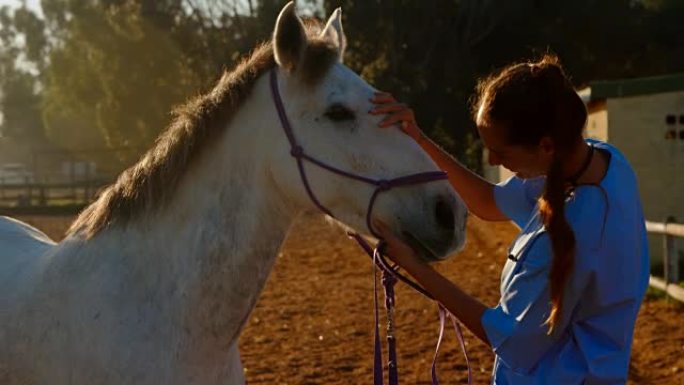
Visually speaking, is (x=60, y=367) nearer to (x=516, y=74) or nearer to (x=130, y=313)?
(x=130, y=313)

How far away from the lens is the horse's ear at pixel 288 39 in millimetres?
2270

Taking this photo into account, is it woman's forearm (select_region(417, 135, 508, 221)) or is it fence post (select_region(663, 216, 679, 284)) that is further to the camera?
fence post (select_region(663, 216, 679, 284))

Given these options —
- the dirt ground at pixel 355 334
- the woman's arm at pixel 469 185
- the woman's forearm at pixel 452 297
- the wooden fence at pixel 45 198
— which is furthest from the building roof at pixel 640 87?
the wooden fence at pixel 45 198

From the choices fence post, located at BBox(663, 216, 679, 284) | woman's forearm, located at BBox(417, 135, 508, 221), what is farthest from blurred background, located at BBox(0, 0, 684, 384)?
woman's forearm, located at BBox(417, 135, 508, 221)

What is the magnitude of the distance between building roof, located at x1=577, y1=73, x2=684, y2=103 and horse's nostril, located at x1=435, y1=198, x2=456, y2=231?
10.2m

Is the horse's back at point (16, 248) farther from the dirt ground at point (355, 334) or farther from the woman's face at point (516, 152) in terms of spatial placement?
the woman's face at point (516, 152)

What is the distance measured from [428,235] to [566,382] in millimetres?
536

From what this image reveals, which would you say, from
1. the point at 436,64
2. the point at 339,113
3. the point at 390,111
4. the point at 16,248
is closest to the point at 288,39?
the point at 339,113

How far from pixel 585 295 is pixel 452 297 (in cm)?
36

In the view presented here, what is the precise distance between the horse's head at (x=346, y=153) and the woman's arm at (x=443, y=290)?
0.05 metres

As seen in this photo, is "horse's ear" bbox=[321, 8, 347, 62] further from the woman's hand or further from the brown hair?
the brown hair

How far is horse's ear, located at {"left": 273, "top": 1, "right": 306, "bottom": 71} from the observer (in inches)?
89.4

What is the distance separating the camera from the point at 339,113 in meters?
2.32

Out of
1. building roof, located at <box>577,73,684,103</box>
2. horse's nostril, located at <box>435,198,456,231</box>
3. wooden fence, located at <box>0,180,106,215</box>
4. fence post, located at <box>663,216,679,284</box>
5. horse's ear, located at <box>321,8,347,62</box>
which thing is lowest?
wooden fence, located at <box>0,180,106,215</box>
